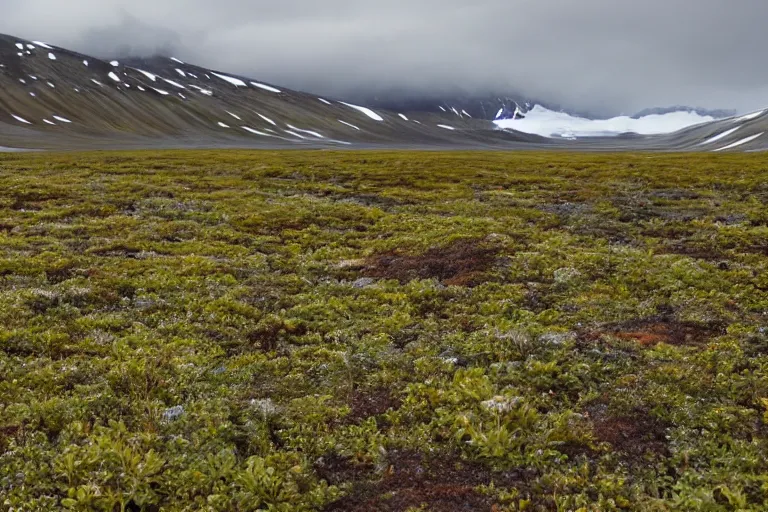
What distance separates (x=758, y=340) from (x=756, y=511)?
244 inches

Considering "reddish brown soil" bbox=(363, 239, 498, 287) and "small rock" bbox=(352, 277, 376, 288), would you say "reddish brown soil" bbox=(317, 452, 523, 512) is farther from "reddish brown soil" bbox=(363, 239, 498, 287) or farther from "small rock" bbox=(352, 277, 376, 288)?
"reddish brown soil" bbox=(363, 239, 498, 287)

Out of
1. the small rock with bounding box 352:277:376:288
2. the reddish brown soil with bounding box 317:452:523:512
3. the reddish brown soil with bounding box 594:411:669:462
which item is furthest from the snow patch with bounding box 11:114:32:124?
the reddish brown soil with bounding box 594:411:669:462

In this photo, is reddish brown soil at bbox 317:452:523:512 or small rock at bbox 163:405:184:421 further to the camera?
small rock at bbox 163:405:184:421

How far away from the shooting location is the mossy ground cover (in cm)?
737

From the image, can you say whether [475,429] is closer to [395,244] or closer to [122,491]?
[122,491]

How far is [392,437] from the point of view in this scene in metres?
8.58

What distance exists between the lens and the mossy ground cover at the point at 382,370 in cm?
737

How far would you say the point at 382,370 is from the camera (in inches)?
422

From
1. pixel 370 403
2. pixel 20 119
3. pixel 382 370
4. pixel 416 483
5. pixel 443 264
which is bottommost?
pixel 416 483

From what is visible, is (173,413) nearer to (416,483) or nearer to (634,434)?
(416,483)

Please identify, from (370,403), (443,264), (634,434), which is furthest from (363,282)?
(634,434)

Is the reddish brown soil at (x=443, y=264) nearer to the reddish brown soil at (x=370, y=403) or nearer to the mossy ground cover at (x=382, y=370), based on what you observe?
the mossy ground cover at (x=382, y=370)

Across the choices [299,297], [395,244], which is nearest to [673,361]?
[299,297]

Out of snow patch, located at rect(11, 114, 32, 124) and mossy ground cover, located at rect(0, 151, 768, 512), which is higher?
snow patch, located at rect(11, 114, 32, 124)
